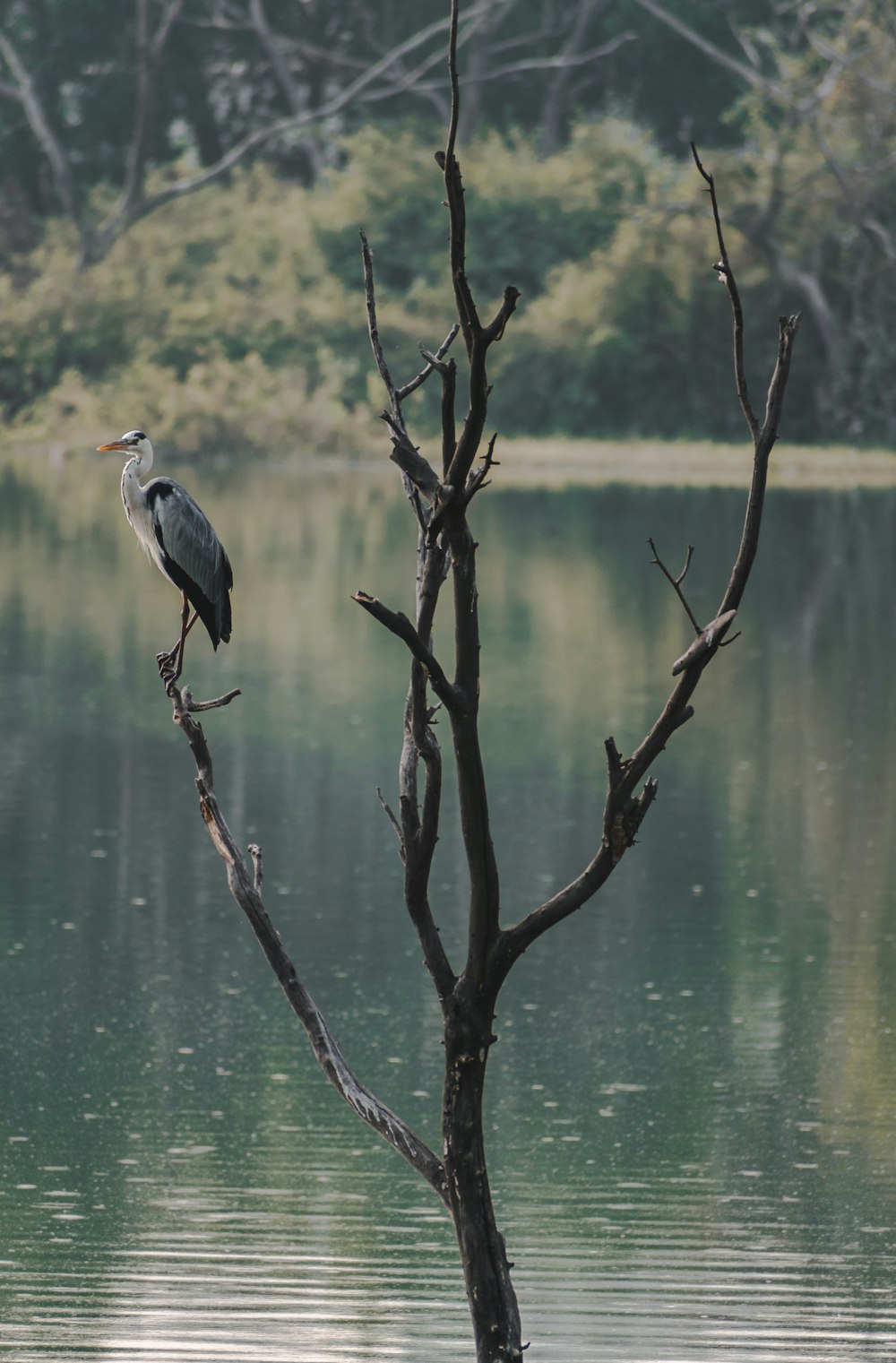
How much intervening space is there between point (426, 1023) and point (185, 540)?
2.93m

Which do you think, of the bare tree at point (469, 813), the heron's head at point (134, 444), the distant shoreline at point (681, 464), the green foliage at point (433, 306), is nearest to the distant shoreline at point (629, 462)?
the distant shoreline at point (681, 464)

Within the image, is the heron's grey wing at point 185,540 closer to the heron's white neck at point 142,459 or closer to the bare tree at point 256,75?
the heron's white neck at point 142,459

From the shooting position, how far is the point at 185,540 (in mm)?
5434

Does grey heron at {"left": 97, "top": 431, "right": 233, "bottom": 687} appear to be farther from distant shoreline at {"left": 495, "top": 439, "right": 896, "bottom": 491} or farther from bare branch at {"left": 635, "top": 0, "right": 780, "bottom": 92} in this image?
bare branch at {"left": 635, "top": 0, "right": 780, "bottom": 92}

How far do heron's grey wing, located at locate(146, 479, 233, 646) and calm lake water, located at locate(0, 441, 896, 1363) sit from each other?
1.49m

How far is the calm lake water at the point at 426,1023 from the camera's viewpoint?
18.4 ft

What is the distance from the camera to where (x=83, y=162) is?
47.9 m

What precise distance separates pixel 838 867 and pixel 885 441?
31539mm

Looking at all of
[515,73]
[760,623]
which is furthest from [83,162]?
[760,623]

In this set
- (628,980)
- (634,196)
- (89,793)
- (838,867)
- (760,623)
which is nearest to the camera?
(628,980)

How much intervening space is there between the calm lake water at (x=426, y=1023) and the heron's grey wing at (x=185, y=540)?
4.88ft

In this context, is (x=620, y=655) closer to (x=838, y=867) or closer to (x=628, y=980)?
(x=838, y=867)

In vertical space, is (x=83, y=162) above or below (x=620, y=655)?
above

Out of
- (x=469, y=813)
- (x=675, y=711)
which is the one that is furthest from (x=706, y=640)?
(x=469, y=813)
